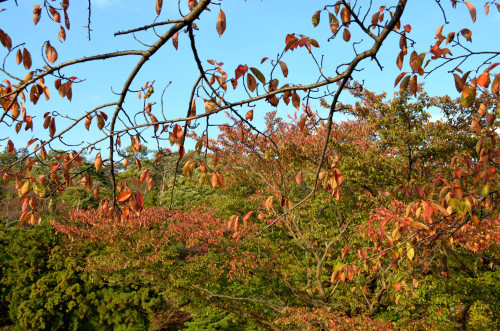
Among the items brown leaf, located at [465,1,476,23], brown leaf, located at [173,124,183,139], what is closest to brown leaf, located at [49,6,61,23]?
brown leaf, located at [173,124,183,139]

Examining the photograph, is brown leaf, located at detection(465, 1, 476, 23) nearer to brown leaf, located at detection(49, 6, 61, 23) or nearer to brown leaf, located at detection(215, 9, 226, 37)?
brown leaf, located at detection(215, 9, 226, 37)

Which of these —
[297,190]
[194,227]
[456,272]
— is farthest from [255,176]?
[456,272]

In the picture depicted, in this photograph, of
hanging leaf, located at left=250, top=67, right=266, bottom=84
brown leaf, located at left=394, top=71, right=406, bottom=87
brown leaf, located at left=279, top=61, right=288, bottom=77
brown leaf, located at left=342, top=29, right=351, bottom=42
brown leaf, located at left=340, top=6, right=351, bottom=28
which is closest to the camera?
hanging leaf, located at left=250, top=67, right=266, bottom=84

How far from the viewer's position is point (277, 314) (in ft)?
26.9

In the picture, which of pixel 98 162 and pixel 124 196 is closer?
pixel 124 196

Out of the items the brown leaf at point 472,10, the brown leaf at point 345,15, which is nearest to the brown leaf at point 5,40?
the brown leaf at point 345,15

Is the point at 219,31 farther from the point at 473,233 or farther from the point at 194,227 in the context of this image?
the point at 194,227

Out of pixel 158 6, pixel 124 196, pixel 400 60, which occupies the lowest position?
pixel 124 196

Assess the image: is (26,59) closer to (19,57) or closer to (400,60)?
(19,57)

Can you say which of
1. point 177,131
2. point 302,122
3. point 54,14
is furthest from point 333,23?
point 54,14

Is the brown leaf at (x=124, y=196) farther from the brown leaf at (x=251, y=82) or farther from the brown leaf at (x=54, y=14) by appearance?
the brown leaf at (x=54, y=14)

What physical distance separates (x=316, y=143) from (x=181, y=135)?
786 centimetres

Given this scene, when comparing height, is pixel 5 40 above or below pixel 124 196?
above

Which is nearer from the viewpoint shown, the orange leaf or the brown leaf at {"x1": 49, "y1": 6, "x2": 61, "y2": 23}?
the orange leaf
